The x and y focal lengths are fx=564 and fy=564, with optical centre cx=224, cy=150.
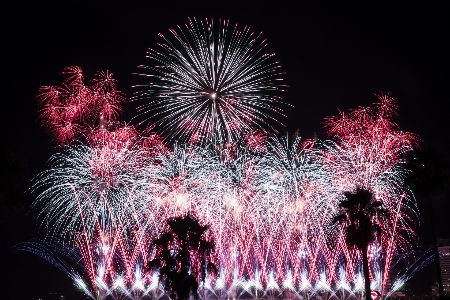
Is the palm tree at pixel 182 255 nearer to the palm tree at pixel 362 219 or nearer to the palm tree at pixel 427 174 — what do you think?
the palm tree at pixel 362 219

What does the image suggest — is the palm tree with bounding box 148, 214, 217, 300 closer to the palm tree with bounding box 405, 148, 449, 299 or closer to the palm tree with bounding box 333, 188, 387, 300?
the palm tree with bounding box 333, 188, 387, 300

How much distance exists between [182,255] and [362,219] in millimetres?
12746

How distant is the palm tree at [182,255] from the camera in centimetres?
3766

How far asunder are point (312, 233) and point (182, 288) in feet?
56.0

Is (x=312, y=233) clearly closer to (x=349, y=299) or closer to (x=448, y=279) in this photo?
(x=349, y=299)

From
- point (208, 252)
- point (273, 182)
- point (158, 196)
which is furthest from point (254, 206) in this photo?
point (208, 252)

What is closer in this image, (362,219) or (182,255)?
(182,255)

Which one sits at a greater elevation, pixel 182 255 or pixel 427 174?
pixel 427 174

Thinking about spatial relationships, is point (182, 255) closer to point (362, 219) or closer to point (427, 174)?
point (362, 219)

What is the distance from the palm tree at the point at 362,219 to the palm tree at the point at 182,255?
32.2 feet

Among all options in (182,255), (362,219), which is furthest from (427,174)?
(182,255)

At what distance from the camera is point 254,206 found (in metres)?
50.0

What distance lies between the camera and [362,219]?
3938 cm

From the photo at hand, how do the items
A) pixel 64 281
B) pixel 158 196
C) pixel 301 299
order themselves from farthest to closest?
pixel 64 281 < pixel 301 299 < pixel 158 196
